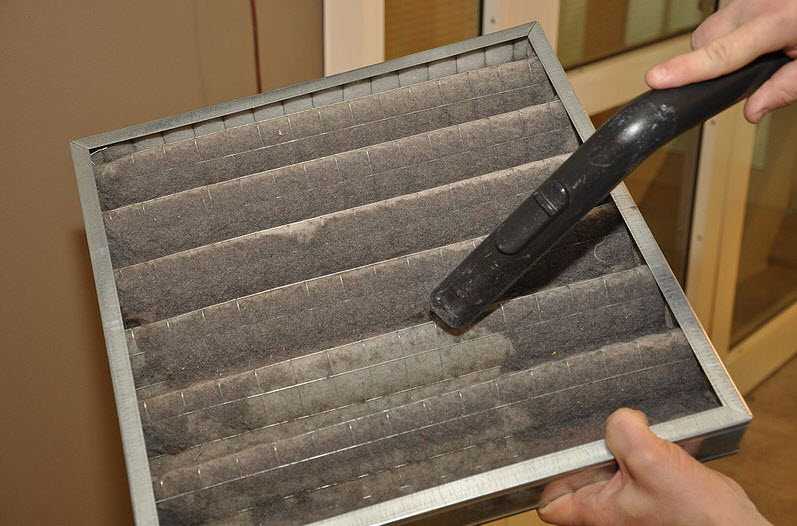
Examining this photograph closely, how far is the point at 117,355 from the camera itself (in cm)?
72

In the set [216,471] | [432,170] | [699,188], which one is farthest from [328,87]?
[699,188]

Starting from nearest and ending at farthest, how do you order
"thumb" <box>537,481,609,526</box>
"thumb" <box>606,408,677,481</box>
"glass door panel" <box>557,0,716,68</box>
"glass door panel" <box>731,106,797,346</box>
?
"thumb" <box>606,408,677,481</box> < "thumb" <box>537,481,609,526</box> < "glass door panel" <box>557,0,716,68</box> < "glass door panel" <box>731,106,797,346</box>

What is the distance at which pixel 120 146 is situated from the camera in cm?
85

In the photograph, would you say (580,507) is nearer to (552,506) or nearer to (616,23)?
(552,506)

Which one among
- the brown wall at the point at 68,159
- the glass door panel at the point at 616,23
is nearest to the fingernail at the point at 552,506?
the brown wall at the point at 68,159

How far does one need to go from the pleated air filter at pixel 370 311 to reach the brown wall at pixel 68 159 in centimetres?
31

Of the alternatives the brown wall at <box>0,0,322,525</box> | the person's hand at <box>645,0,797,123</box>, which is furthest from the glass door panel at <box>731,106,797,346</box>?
the person's hand at <box>645,0,797,123</box>

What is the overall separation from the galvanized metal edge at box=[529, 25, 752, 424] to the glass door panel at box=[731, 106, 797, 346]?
1651 millimetres

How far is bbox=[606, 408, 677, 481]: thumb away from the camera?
666mm

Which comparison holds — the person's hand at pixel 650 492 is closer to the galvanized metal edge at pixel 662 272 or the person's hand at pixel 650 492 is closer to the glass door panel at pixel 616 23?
the galvanized metal edge at pixel 662 272

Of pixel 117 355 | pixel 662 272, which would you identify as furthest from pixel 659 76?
pixel 117 355

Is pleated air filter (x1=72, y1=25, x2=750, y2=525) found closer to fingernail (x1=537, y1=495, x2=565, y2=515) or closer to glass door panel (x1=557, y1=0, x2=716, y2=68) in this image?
fingernail (x1=537, y1=495, x2=565, y2=515)

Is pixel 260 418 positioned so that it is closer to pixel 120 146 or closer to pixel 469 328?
pixel 469 328

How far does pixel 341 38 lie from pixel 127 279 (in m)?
0.65
